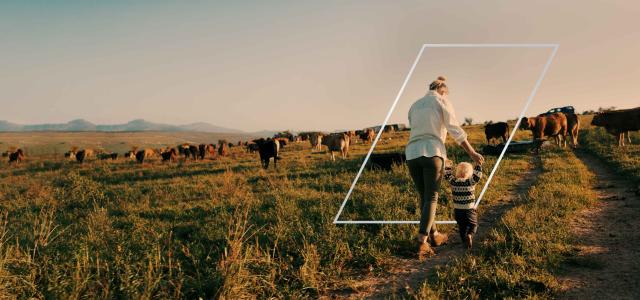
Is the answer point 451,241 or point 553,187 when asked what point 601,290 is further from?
point 553,187

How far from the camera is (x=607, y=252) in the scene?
4.96 m

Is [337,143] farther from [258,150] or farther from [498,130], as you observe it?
[258,150]

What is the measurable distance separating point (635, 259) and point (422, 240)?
254 centimetres

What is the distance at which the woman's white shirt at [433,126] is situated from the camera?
16.2ft

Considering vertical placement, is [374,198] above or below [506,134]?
below

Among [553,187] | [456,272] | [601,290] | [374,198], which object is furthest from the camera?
[553,187]

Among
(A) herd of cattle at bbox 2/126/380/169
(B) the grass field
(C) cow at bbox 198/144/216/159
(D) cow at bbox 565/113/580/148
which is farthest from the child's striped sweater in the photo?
(C) cow at bbox 198/144/216/159

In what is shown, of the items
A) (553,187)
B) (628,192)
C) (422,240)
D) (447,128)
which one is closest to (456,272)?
(422,240)

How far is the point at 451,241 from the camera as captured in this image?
19.3ft

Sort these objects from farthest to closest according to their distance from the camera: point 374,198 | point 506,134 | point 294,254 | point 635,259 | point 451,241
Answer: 1. point 506,134
2. point 374,198
3. point 451,241
4. point 294,254
5. point 635,259

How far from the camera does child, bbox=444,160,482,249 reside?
5.20m

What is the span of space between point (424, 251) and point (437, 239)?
553mm

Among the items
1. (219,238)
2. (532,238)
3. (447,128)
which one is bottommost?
(219,238)

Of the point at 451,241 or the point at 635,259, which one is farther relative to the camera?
the point at 451,241
